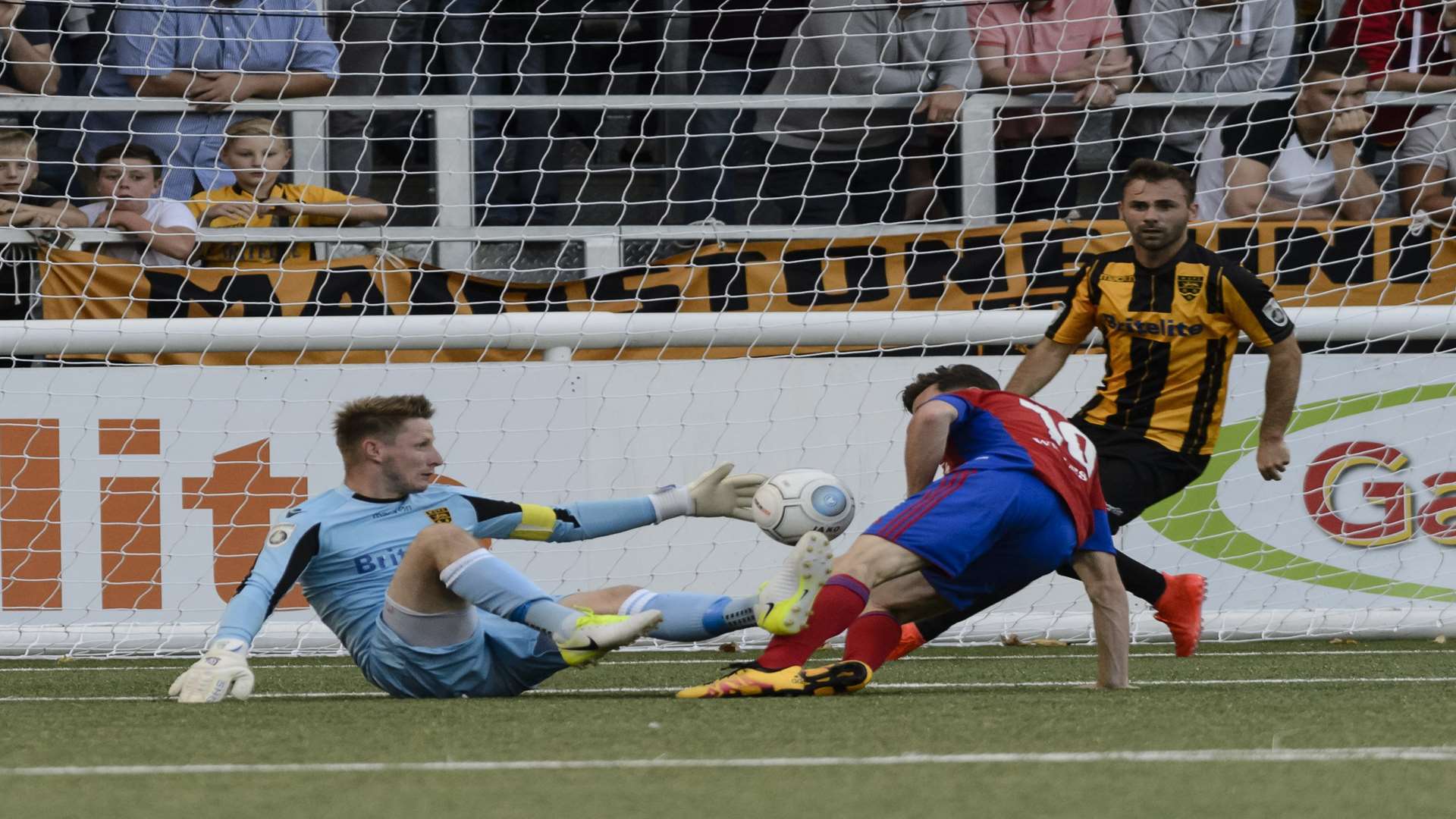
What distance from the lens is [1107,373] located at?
6277mm

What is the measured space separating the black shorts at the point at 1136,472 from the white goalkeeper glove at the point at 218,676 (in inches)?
110

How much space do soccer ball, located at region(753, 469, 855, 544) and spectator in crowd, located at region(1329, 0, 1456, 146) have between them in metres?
3.93

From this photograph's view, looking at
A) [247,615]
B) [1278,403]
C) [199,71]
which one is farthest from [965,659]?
[199,71]

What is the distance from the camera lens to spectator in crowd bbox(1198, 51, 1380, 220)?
25.5 feet

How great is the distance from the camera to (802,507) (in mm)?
5090

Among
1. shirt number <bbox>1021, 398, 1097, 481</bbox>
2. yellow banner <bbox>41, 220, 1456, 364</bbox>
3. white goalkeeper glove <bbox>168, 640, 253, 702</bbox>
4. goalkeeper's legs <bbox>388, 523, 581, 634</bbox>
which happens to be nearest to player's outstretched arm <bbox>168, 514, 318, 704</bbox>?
white goalkeeper glove <bbox>168, 640, 253, 702</bbox>

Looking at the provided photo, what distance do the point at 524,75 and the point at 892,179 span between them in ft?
5.60

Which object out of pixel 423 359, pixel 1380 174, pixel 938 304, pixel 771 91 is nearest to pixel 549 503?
pixel 423 359

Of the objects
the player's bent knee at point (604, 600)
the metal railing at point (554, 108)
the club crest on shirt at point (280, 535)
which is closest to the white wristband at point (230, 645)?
the club crest on shirt at point (280, 535)

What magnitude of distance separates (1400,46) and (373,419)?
207 inches

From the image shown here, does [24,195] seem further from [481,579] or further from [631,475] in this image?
[481,579]

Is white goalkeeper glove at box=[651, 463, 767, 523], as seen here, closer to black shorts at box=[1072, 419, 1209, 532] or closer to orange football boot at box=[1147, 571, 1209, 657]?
black shorts at box=[1072, 419, 1209, 532]

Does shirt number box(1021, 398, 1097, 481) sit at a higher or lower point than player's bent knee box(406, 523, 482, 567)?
higher

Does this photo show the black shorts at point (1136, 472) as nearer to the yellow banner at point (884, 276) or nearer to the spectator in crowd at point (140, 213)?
the yellow banner at point (884, 276)
